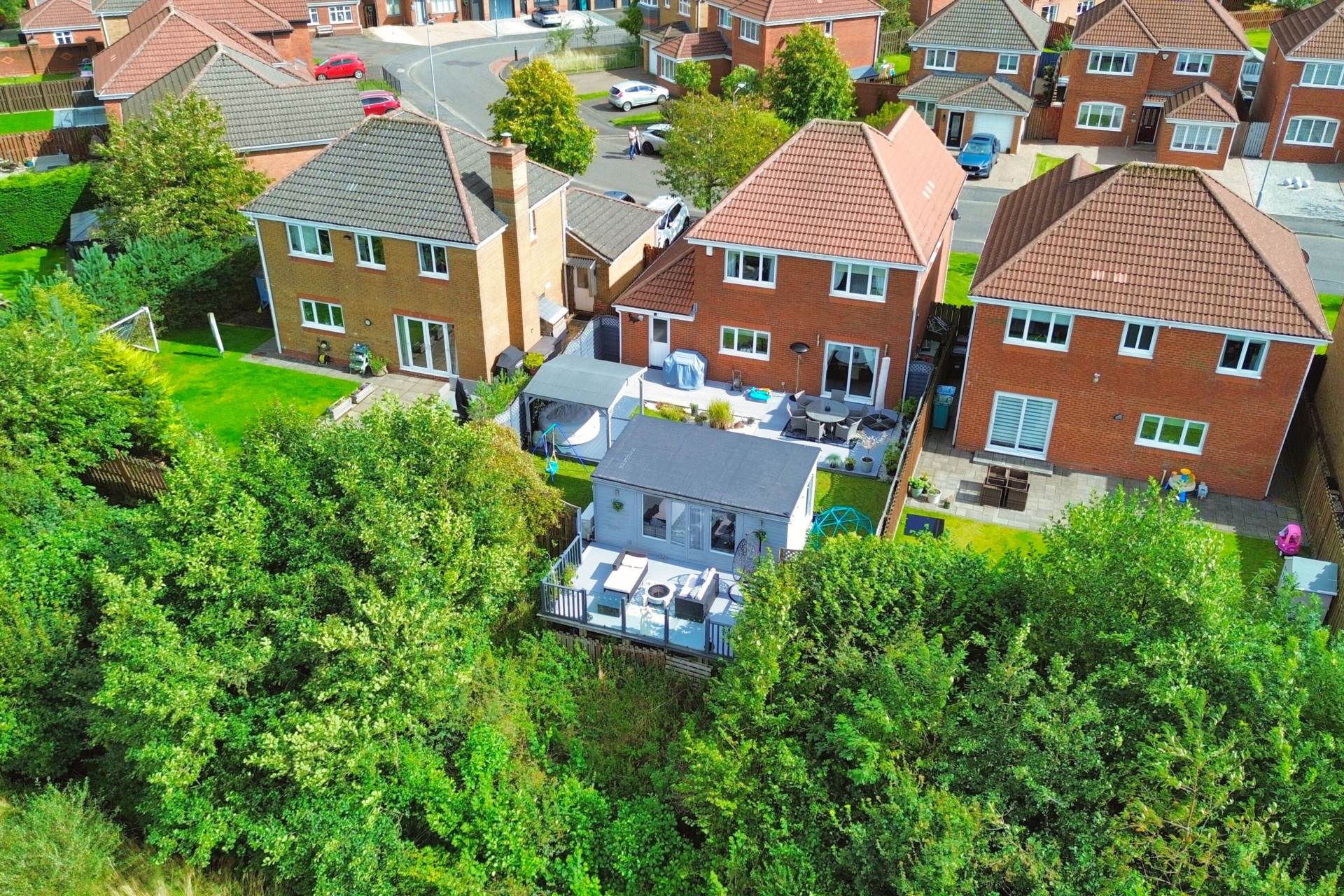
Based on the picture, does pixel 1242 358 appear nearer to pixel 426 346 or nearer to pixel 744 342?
pixel 744 342

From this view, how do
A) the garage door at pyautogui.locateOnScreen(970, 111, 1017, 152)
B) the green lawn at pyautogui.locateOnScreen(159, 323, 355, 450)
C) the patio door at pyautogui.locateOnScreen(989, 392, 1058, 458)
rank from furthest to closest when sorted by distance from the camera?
1. the garage door at pyautogui.locateOnScreen(970, 111, 1017, 152)
2. the green lawn at pyautogui.locateOnScreen(159, 323, 355, 450)
3. the patio door at pyautogui.locateOnScreen(989, 392, 1058, 458)

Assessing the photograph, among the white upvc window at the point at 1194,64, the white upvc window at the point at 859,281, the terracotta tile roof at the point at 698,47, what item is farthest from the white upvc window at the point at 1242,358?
the terracotta tile roof at the point at 698,47

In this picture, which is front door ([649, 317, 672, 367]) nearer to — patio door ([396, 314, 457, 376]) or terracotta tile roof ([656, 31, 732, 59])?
patio door ([396, 314, 457, 376])

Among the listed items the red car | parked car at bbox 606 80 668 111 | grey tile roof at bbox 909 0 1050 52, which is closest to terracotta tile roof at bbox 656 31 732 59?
parked car at bbox 606 80 668 111

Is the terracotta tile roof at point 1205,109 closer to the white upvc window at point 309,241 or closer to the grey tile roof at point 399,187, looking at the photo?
the grey tile roof at point 399,187

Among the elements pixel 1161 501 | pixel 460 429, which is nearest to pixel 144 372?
pixel 460 429
